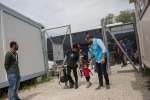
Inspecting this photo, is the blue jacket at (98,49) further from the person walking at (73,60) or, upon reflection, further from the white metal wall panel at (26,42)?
the white metal wall panel at (26,42)

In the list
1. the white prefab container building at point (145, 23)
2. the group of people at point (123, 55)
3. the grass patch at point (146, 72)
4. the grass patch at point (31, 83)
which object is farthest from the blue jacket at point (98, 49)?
the group of people at point (123, 55)

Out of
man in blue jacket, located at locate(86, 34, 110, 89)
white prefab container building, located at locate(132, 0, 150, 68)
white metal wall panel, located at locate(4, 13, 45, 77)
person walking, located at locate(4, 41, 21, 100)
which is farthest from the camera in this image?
white metal wall panel, located at locate(4, 13, 45, 77)

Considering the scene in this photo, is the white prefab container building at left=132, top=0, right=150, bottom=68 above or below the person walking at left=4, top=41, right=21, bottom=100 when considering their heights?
above

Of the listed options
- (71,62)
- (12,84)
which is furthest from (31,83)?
(12,84)

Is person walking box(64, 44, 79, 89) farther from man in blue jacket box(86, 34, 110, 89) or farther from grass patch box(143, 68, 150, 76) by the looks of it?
grass patch box(143, 68, 150, 76)

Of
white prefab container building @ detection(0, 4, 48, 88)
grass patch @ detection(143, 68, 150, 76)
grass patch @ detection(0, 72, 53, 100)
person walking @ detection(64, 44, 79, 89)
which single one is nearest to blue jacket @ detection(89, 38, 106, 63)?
person walking @ detection(64, 44, 79, 89)

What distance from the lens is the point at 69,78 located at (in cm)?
913

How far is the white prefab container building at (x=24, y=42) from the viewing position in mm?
9062

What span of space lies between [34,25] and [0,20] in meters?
3.86

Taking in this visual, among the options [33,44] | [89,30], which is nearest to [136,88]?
[33,44]

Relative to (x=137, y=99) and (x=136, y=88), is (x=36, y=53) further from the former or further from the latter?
(x=137, y=99)

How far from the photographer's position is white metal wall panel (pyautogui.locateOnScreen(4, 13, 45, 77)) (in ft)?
31.9

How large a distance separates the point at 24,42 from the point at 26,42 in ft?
0.83

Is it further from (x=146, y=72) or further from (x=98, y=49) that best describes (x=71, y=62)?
(x=146, y=72)
